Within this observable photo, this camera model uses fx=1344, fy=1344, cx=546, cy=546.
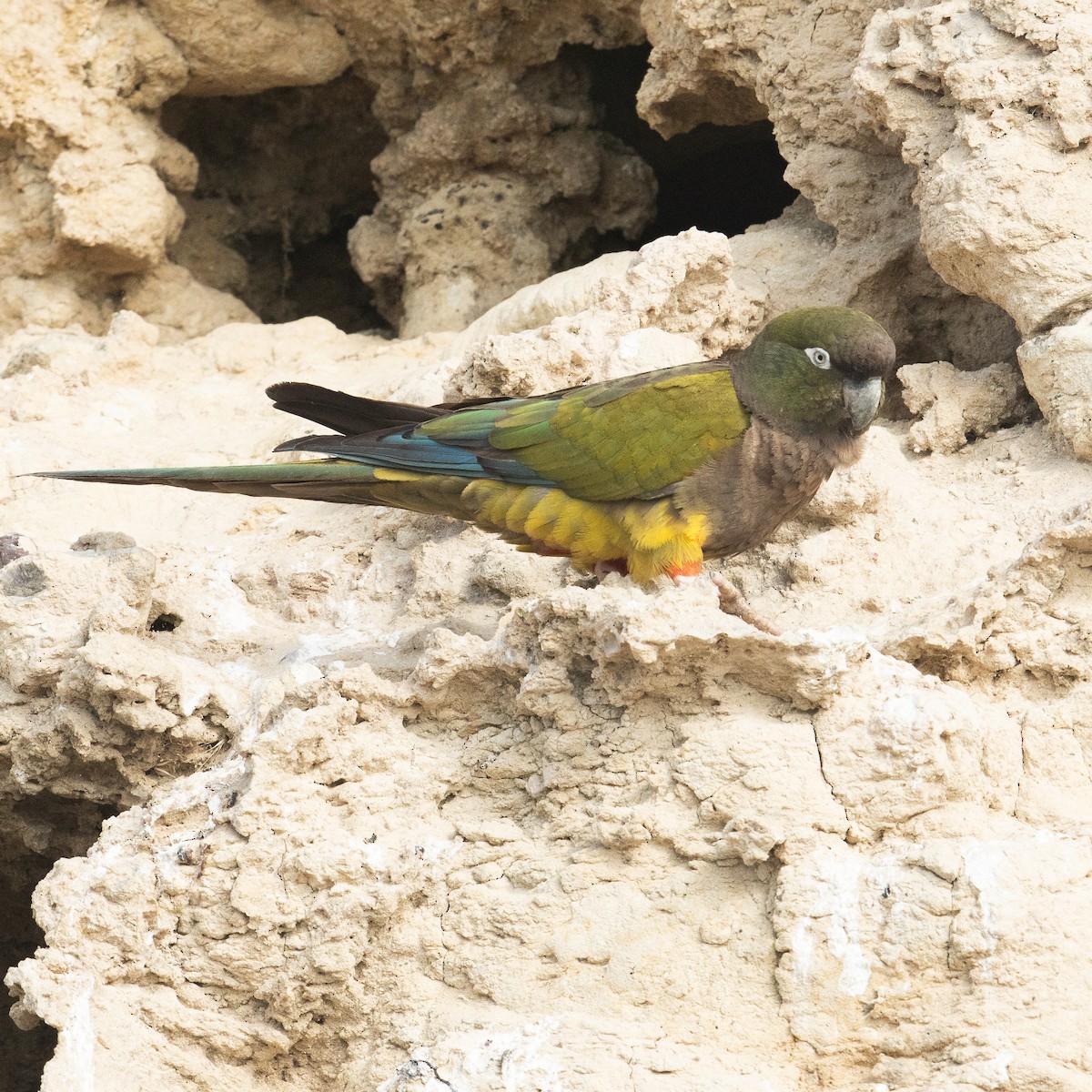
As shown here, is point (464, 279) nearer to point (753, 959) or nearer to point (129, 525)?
point (129, 525)

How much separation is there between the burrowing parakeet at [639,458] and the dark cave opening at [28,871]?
102 centimetres

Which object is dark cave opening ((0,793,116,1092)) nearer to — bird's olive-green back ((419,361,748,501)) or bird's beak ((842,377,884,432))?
bird's olive-green back ((419,361,748,501))

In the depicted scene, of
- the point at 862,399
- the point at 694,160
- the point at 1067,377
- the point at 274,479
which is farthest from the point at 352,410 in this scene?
the point at 694,160

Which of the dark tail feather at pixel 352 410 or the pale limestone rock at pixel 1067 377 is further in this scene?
the dark tail feather at pixel 352 410

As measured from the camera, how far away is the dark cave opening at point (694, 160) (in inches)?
253

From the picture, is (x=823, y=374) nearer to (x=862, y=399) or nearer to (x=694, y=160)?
(x=862, y=399)

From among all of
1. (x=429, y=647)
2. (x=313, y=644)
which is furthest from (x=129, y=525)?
(x=429, y=647)

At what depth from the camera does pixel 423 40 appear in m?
5.87

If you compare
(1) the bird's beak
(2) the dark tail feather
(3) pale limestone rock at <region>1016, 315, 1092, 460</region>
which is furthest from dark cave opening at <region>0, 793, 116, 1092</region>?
(3) pale limestone rock at <region>1016, 315, 1092, 460</region>

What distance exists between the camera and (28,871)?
4465mm

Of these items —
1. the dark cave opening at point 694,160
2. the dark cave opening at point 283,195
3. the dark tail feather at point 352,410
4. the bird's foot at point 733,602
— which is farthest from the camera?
the dark cave opening at point 283,195

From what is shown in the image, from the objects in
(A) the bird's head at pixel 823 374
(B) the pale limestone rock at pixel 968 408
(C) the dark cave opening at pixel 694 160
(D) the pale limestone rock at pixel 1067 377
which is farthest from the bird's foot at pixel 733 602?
(C) the dark cave opening at pixel 694 160

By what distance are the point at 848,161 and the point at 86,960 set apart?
360 centimetres

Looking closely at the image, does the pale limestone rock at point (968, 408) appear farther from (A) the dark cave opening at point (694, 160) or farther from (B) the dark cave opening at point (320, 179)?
(B) the dark cave opening at point (320, 179)
